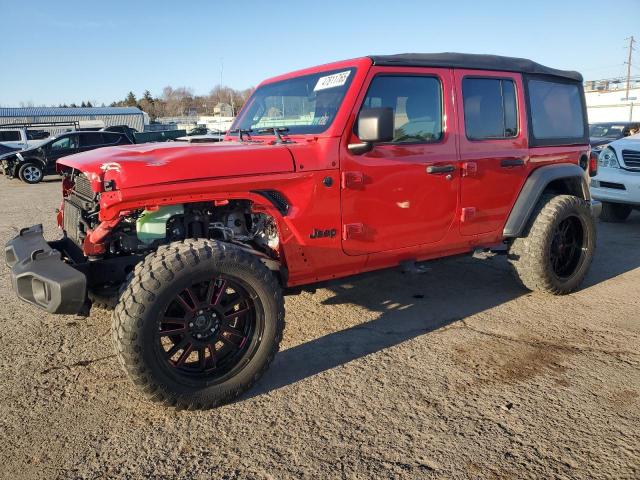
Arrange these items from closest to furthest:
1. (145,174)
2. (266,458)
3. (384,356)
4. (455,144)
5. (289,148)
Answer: (266,458) < (145,174) < (289,148) < (384,356) < (455,144)

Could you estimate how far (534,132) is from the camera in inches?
170

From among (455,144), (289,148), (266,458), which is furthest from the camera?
(455,144)

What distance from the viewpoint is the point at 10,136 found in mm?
28531

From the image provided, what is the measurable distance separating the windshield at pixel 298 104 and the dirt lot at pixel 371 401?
1562 mm

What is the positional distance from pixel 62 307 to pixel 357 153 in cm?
192

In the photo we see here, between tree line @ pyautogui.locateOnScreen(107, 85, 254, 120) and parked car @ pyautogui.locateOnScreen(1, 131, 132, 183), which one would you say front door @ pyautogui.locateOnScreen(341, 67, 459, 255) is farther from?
tree line @ pyautogui.locateOnScreen(107, 85, 254, 120)

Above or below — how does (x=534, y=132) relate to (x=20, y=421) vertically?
above

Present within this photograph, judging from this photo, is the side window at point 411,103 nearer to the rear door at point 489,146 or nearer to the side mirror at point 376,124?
the rear door at point 489,146

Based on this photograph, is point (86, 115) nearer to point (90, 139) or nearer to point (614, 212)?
point (90, 139)

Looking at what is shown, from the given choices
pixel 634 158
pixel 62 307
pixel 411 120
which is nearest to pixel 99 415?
pixel 62 307

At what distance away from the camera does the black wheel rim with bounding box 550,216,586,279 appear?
15.1 feet

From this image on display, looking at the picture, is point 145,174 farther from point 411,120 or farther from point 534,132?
point 534,132

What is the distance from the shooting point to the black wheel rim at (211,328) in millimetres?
2760

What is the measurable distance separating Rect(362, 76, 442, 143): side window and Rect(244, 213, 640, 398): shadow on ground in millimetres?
1060
